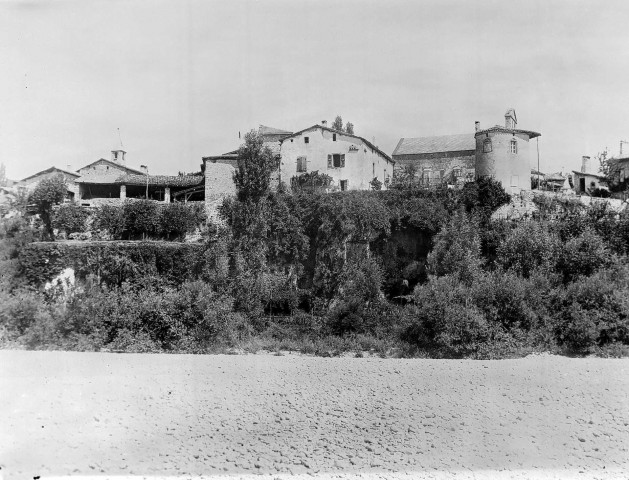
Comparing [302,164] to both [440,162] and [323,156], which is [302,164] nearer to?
[323,156]

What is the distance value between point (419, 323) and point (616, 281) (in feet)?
19.6

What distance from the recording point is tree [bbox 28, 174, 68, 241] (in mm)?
19500

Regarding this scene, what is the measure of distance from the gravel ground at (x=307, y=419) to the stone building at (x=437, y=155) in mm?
19333

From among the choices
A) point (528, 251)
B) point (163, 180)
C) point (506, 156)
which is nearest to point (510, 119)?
point (506, 156)

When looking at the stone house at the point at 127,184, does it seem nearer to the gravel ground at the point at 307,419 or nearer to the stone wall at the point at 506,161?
the stone wall at the point at 506,161

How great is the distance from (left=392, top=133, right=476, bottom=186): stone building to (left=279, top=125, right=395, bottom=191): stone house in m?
6.27

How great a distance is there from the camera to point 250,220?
59.7 feet

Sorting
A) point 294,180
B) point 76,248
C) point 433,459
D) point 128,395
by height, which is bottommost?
point 433,459

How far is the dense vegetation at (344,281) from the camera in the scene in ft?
45.8

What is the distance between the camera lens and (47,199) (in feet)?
64.0

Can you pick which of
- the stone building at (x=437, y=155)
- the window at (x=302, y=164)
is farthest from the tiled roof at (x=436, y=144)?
the window at (x=302, y=164)

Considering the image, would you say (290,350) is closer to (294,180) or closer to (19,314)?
(19,314)

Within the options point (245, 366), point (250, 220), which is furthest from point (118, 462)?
point (250, 220)

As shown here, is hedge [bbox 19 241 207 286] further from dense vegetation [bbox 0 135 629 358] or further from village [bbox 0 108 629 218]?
village [bbox 0 108 629 218]
